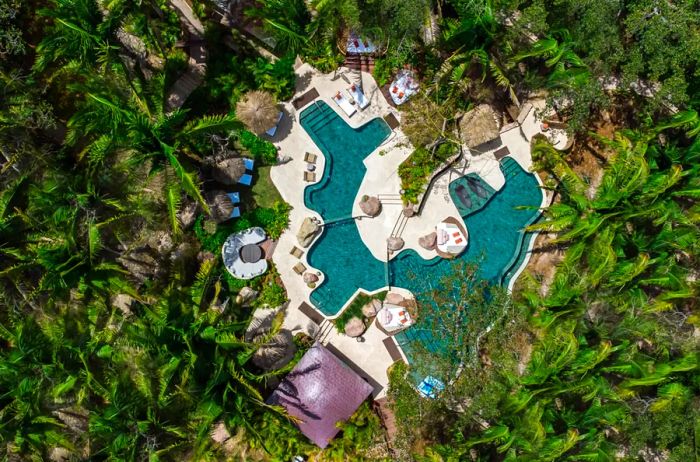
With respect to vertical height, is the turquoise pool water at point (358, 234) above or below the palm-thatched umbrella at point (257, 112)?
below

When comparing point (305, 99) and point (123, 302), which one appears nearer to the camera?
point (123, 302)

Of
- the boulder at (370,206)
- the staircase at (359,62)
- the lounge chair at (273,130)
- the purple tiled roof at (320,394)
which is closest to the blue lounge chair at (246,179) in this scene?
the lounge chair at (273,130)

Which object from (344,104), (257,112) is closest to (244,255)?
(257,112)

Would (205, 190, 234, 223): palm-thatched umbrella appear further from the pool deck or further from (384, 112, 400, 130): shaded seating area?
(384, 112, 400, 130): shaded seating area

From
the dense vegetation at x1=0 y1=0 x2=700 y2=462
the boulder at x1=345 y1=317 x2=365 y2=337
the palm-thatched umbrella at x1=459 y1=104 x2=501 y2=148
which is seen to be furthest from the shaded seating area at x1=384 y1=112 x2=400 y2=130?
the boulder at x1=345 y1=317 x2=365 y2=337

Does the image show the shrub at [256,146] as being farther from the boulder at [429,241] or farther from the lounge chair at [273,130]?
the boulder at [429,241]

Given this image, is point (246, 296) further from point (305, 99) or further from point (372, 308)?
point (305, 99)
